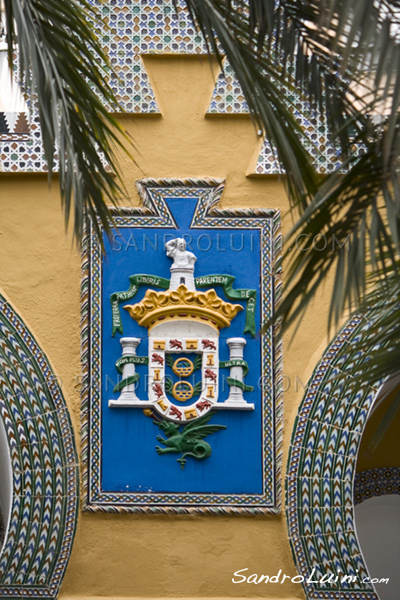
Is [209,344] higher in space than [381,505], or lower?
higher

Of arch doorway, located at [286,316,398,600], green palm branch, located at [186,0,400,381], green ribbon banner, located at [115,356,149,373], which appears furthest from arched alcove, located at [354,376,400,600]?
green palm branch, located at [186,0,400,381]

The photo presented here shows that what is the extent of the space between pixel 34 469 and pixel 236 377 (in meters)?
1.19

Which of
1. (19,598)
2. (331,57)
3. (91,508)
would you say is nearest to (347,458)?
(91,508)

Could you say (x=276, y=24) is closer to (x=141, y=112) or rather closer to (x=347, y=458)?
(x=141, y=112)

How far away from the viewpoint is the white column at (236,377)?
6.38m

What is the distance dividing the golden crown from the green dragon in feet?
1.81

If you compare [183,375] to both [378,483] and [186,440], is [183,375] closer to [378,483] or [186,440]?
[186,440]

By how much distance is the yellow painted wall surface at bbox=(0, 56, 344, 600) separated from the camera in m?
6.24

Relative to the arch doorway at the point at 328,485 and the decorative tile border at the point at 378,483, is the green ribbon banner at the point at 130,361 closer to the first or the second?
the arch doorway at the point at 328,485

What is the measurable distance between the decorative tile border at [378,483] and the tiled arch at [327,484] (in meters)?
1.65

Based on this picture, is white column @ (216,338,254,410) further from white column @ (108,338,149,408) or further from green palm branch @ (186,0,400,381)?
green palm branch @ (186,0,400,381)

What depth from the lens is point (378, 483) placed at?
800 cm

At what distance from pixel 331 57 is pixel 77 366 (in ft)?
9.32

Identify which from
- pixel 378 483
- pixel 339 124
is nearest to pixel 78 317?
pixel 339 124
